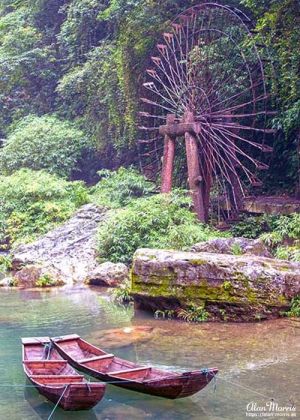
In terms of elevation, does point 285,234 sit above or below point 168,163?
below

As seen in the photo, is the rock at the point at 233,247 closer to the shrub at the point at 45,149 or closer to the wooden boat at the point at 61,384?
the wooden boat at the point at 61,384

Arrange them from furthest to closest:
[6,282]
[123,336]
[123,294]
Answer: [6,282] < [123,294] < [123,336]

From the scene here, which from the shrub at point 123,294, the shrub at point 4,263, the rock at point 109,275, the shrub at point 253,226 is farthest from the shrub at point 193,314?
the shrub at point 4,263

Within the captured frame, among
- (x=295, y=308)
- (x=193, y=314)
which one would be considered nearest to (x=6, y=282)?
→ (x=193, y=314)

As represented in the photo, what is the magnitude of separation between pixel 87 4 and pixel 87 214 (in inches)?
401

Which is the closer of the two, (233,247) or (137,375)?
(137,375)

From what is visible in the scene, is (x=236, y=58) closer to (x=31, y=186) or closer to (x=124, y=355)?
(x=31, y=186)

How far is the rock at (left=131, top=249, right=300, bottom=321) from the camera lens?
28.8 ft

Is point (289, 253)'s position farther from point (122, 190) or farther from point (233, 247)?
point (122, 190)

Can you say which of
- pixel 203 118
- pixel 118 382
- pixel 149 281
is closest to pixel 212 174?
pixel 203 118

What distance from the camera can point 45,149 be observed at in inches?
798

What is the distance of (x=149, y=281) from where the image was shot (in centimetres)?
930

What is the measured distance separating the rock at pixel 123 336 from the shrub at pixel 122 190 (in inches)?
313

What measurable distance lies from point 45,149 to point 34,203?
11.8 feet
